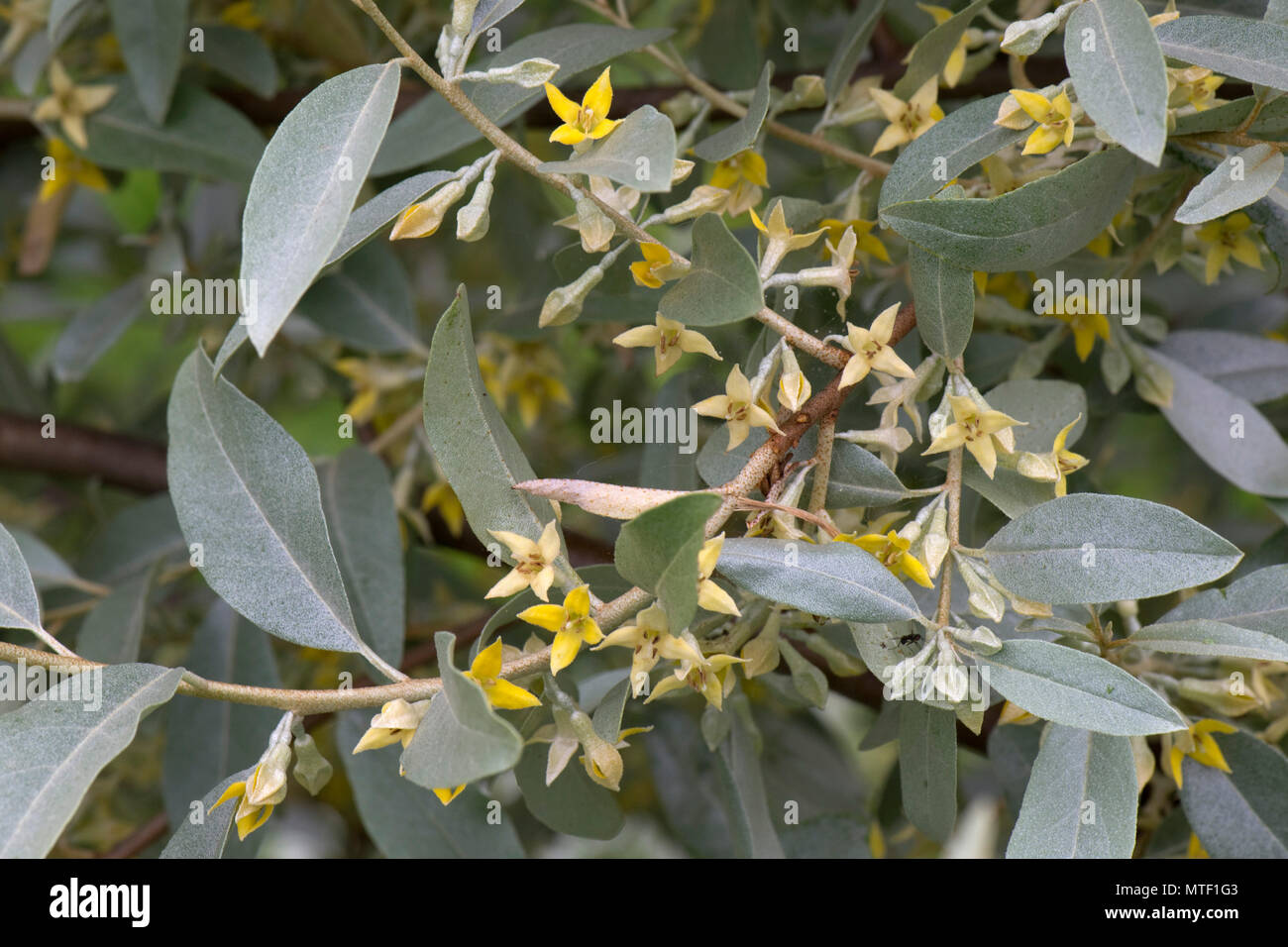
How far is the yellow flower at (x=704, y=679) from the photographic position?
26.2 inches

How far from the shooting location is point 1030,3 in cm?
92

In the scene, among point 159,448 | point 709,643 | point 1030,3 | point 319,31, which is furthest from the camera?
point 159,448

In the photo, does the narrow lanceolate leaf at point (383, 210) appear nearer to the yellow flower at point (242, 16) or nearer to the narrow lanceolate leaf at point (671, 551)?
the narrow lanceolate leaf at point (671, 551)

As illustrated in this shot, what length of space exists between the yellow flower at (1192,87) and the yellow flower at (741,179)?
29cm

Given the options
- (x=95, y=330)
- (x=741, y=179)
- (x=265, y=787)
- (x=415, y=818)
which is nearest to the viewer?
(x=265, y=787)

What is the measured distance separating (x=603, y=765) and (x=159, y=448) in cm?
100

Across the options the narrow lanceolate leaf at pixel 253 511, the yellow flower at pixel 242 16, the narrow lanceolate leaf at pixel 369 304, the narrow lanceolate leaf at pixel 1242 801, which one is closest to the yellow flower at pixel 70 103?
the yellow flower at pixel 242 16

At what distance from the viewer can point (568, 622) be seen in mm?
639

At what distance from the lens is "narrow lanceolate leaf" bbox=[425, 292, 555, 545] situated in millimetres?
709

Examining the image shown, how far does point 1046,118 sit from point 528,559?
1.39 feet

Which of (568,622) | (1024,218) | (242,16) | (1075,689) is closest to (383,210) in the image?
(568,622)

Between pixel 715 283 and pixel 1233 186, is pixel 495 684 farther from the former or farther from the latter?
pixel 1233 186

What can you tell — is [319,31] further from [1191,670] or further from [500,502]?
[1191,670]
